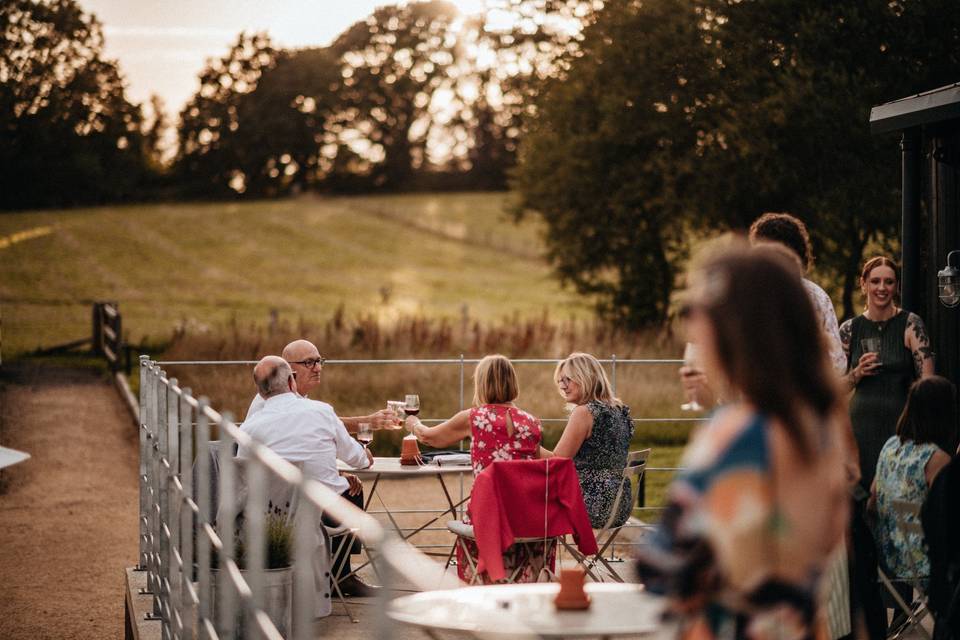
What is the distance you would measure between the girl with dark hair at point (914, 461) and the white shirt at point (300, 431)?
2774 mm

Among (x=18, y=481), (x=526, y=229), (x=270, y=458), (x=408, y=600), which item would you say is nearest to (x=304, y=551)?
(x=270, y=458)

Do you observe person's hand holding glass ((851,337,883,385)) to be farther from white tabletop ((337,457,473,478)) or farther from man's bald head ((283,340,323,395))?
man's bald head ((283,340,323,395))

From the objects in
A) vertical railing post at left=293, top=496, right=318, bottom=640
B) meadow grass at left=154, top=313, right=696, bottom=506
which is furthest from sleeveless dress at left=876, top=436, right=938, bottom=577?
meadow grass at left=154, top=313, right=696, bottom=506

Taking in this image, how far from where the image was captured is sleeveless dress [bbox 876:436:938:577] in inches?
201

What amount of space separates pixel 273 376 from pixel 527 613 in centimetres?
299

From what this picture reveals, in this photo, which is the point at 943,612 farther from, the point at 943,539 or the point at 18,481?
the point at 18,481

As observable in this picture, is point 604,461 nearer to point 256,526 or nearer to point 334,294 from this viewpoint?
point 256,526

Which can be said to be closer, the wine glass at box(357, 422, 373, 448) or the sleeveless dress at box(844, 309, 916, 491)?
the sleeveless dress at box(844, 309, 916, 491)

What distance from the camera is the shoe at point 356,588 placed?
7.30 meters

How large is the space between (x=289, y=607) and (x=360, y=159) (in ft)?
184

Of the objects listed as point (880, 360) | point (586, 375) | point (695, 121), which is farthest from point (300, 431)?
point (695, 121)

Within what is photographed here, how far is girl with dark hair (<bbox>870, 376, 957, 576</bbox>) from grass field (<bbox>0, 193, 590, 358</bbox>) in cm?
2334

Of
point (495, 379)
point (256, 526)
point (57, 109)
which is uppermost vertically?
point (57, 109)

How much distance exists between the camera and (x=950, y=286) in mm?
7035
